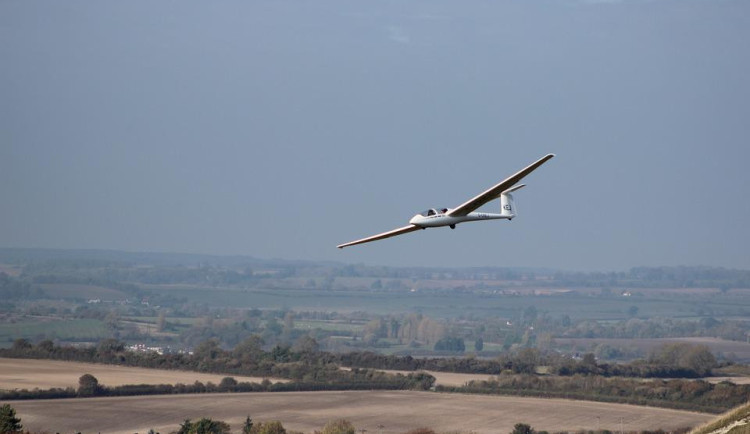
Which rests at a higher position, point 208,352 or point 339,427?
point 208,352

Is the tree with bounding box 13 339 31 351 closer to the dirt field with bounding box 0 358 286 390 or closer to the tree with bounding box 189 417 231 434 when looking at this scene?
the dirt field with bounding box 0 358 286 390

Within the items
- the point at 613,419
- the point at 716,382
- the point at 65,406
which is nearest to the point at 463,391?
the point at 613,419

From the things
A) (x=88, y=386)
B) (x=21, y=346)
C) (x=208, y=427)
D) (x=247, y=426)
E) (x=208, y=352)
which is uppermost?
(x=21, y=346)

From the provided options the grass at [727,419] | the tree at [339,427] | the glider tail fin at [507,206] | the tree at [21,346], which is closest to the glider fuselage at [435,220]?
the glider tail fin at [507,206]

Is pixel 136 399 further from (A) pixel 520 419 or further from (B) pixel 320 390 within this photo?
(A) pixel 520 419

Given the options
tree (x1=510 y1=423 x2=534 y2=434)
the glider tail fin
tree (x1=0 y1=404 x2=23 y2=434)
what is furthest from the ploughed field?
the glider tail fin

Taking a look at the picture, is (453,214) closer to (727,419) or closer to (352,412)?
(727,419)

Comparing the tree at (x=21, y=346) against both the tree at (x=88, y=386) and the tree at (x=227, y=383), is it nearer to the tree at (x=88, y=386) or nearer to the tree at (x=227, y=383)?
the tree at (x=88, y=386)

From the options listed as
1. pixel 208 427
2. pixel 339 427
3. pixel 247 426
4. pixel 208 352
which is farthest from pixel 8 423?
pixel 208 352
